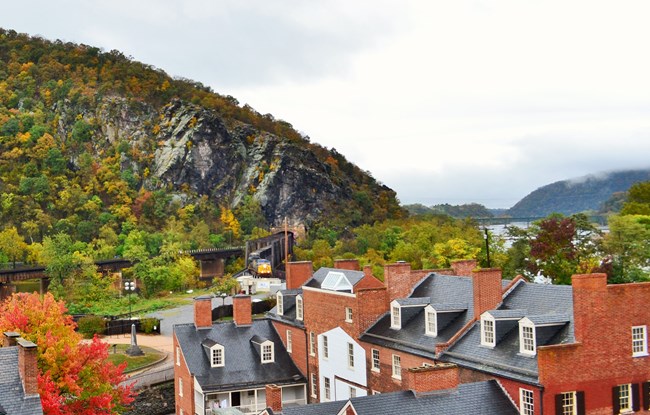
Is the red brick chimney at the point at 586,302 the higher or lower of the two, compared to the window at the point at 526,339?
higher

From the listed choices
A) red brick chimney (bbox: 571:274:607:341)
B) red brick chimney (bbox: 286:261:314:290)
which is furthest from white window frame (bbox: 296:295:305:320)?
red brick chimney (bbox: 571:274:607:341)

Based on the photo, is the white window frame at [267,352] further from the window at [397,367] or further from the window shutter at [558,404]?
the window shutter at [558,404]

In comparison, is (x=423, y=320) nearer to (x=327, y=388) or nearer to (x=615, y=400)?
(x=327, y=388)

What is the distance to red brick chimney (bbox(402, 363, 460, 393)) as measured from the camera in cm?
2661

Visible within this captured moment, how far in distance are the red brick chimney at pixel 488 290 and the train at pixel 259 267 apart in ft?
263

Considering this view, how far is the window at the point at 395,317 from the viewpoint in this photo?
37.8m

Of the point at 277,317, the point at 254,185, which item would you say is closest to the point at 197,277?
the point at 254,185

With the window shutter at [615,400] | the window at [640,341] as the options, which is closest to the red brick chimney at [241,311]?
the window shutter at [615,400]

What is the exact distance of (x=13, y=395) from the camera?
85.5 ft

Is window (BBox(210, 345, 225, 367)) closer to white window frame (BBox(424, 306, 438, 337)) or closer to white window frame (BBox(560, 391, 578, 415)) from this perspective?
white window frame (BBox(424, 306, 438, 337))

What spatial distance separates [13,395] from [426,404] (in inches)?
560

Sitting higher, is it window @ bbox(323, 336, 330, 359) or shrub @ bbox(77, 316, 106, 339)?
window @ bbox(323, 336, 330, 359)

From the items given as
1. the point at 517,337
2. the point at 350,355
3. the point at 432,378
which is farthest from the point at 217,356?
the point at 432,378

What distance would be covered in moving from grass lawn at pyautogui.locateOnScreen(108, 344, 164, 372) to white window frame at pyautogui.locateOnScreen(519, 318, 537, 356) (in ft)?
112
